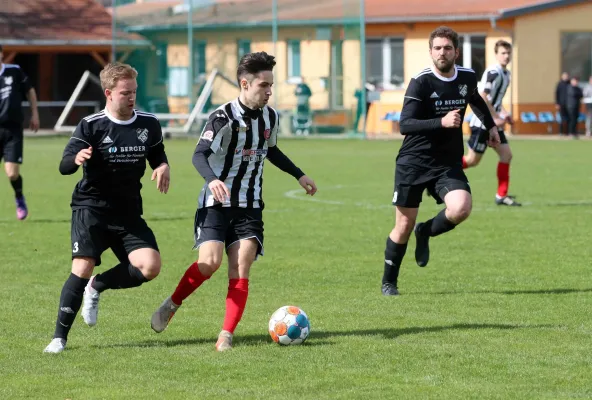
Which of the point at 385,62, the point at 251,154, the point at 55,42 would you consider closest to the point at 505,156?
the point at 251,154

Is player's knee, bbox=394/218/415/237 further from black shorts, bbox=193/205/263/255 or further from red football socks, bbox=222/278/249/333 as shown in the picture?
red football socks, bbox=222/278/249/333

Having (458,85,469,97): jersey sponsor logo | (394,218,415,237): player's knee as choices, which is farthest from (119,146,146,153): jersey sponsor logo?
(458,85,469,97): jersey sponsor logo

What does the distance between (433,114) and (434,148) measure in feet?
0.84

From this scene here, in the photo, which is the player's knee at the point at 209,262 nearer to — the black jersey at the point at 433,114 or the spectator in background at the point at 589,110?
the black jersey at the point at 433,114

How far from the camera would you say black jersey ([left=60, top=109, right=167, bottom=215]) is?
7.19m

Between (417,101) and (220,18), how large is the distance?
2849cm

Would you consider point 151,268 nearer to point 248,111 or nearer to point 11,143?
Result: point 248,111

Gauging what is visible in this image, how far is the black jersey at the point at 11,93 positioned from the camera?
46.9 ft

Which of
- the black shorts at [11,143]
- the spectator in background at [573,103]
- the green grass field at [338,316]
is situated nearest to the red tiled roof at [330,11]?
the spectator in background at [573,103]

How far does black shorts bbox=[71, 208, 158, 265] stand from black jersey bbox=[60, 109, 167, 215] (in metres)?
0.05

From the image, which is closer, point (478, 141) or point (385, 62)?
point (478, 141)

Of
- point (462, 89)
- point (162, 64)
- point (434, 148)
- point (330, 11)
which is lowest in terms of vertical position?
point (434, 148)

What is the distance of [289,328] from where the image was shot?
7152mm

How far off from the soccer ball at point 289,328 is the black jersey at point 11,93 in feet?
26.2
